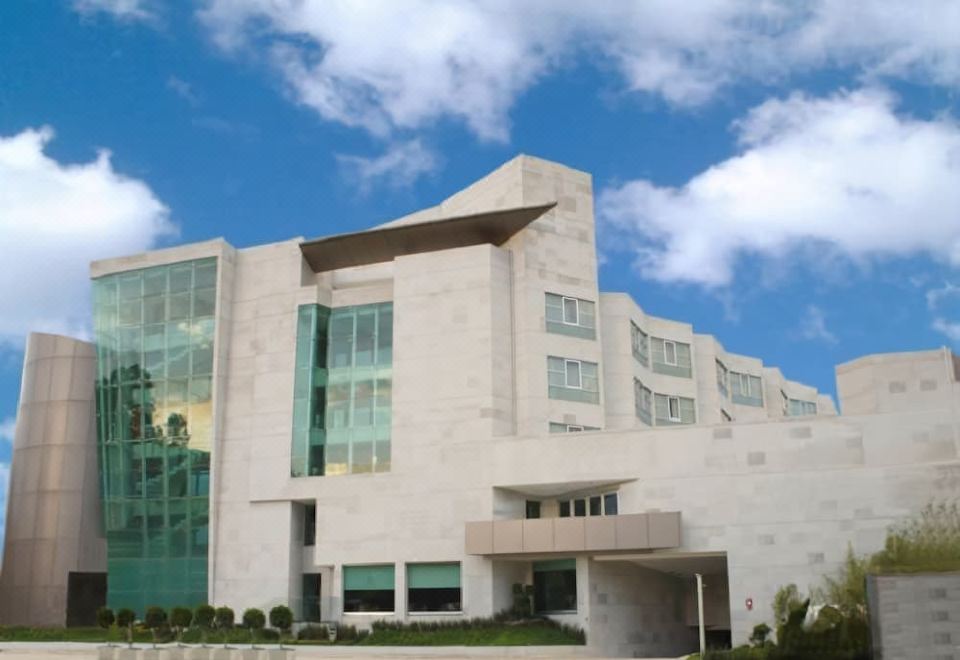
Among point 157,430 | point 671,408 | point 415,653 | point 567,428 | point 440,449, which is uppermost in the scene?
point 671,408

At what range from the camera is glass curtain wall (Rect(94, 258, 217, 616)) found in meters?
57.2

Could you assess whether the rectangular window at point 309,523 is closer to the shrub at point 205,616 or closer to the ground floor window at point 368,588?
the ground floor window at point 368,588

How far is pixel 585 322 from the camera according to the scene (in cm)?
5609

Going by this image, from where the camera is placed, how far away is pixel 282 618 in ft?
167

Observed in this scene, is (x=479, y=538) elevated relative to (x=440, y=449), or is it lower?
lower

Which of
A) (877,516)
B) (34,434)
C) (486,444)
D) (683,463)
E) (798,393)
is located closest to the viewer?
(877,516)

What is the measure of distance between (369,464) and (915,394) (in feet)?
82.6

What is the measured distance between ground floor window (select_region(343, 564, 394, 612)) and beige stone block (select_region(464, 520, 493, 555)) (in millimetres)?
4860

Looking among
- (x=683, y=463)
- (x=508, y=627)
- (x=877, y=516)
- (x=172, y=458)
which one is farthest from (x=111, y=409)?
(x=877, y=516)

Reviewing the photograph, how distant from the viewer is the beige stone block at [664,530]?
152ft

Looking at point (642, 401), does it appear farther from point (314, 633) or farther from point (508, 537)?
point (314, 633)

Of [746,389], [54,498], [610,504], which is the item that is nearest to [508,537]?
[610,504]

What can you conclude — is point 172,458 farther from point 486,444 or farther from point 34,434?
point 486,444

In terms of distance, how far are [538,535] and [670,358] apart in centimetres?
2125
